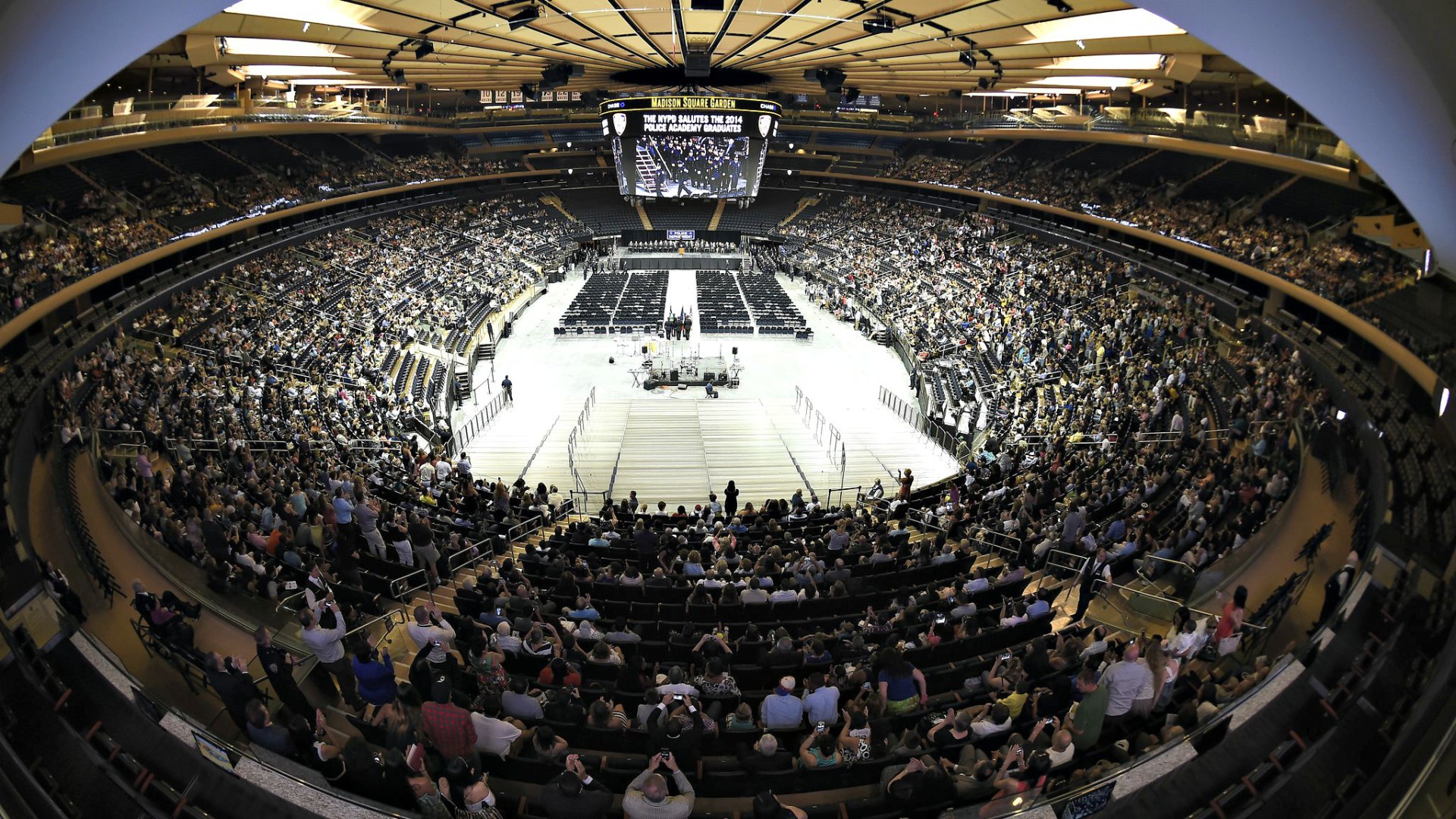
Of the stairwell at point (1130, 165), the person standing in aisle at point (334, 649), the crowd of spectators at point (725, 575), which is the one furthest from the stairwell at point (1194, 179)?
the person standing in aisle at point (334, 649)

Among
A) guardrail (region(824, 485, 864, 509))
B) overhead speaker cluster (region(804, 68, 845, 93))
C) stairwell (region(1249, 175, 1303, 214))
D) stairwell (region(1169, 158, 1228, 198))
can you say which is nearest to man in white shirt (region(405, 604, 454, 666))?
guardrail (region(824, 485, 864, 509))

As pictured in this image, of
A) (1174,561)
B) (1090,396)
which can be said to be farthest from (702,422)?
(1174,561)

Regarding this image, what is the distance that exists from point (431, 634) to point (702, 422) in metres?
18.4

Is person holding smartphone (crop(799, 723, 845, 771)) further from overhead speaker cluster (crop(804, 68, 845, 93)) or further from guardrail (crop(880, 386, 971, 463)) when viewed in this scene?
overhead speaker cluster (crop(804, 68, 845, 93))

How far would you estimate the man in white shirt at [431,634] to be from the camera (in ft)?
25.8

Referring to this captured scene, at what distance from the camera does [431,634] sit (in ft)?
27.2

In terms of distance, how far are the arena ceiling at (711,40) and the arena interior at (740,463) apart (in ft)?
0.79

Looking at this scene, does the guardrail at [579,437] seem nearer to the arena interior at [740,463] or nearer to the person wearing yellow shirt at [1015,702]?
the arena interior at [740,463]

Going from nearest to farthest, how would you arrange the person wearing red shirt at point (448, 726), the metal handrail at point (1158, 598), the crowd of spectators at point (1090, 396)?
the person wearing red shirt at point (448, 726), the metal handrail at point (1158, 598), the crowd of spectators at point (1090, 396)

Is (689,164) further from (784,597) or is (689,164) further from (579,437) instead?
(784,597)

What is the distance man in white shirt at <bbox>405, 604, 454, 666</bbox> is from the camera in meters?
7.87

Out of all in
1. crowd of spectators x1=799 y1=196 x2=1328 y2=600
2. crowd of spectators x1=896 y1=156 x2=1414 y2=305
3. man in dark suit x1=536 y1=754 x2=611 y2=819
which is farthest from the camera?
crowd of spectators x1=896 y1=156 x2=1414 y2=305

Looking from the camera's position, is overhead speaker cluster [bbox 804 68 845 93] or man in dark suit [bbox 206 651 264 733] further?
overhead speaker cluster [bbox 804 68 845 93]

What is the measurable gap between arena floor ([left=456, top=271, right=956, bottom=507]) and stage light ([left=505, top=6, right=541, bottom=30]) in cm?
1121
